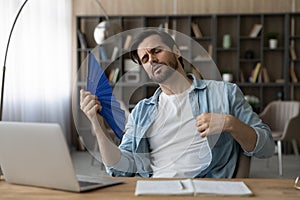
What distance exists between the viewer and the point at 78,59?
6.98 meters

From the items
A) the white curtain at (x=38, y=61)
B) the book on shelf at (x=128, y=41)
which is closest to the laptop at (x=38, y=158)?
the book on shelf at (x=128, y=41)

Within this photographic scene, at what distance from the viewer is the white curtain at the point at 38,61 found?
17.4 feet

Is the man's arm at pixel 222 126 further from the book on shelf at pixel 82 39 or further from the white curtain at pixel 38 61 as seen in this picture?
the book on shelf at pixel 82 39

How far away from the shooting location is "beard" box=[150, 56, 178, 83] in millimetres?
1628

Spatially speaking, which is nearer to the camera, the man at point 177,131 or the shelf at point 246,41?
the man at point 177,131

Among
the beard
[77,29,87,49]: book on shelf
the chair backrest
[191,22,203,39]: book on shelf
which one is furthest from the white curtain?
the beard

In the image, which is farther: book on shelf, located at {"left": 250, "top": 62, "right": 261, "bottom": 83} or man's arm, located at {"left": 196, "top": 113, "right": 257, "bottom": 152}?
book on shelf, located at {"left": 250, "top": 62, "right": 261, "bottom": 83}

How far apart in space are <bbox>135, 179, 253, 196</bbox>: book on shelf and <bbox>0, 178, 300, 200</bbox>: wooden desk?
0.02m

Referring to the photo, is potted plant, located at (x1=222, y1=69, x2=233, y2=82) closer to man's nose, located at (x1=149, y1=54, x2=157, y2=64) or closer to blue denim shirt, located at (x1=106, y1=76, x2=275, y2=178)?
blue denim shirt, located at (x1=106, y1=76, x2=275, y2=178)

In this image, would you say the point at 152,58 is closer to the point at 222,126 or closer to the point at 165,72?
the point at 165,72

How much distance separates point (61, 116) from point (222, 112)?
5055 millimetres

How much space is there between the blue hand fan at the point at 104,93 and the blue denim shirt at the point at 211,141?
0.10 meters

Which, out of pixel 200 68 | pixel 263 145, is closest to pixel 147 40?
pixel 200 68

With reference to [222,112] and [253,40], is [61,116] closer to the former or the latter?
→ [253,40]
